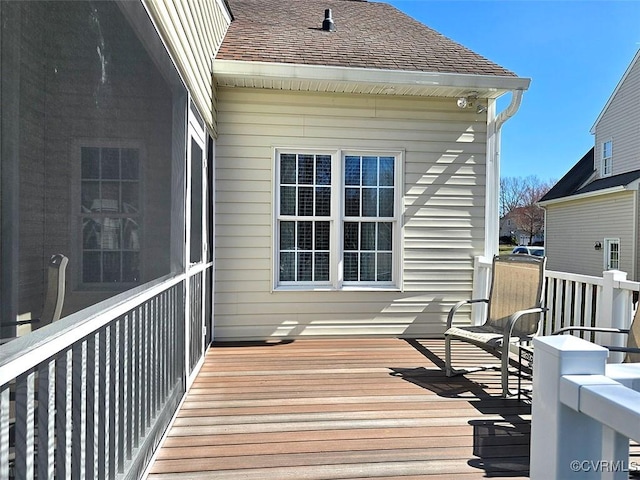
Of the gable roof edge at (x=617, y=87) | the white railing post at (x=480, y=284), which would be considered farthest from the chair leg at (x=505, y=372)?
the gable roof edge at (x=617, y=87)

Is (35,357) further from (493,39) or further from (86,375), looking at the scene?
(493,39)

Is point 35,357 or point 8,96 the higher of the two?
point 8,96

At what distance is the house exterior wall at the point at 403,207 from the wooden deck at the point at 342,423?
73 cm

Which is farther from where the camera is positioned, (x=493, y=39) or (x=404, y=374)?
(x=493, y=39)

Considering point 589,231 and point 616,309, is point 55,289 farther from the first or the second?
point 589,231

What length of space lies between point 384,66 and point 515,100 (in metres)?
1.56

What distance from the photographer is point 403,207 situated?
4.64 meters

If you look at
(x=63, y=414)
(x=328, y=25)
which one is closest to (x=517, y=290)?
(x=63, y=414)

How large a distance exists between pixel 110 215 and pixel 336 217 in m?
3.18

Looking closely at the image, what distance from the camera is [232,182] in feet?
14.5

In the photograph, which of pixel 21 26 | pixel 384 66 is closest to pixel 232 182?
pixel 384 66

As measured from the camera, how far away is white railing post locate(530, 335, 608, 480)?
865 mm

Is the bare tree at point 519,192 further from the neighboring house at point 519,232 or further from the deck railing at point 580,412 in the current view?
Result: the deck railing at point 580,412

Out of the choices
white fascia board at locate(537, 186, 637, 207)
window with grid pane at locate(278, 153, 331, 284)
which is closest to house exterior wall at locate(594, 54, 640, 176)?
white fascia board at locate(537, 186, 637, 207)
